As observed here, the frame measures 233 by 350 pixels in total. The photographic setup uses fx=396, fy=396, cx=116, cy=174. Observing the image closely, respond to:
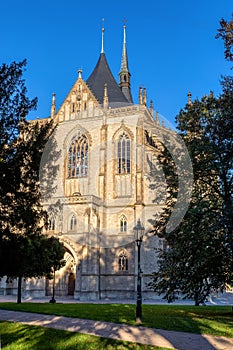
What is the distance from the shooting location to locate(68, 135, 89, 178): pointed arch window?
39875mm

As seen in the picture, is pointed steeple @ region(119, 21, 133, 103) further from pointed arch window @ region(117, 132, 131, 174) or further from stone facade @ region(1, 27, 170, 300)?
pointed arch window @ region(117, 132, 131, 174)

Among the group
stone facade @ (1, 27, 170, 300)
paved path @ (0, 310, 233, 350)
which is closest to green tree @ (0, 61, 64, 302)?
paved path @ (0, 310, 233, 350)

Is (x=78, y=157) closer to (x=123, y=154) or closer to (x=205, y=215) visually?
(x=123, y=154)

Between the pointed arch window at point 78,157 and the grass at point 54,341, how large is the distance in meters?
28.1

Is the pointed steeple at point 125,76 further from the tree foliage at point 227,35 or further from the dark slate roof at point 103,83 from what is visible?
the tree foliage at point 227,35

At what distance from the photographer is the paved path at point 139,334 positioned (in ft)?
32.7

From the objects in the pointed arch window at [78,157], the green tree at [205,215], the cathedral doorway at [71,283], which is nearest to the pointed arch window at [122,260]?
the cathedral doorway at [71,283]

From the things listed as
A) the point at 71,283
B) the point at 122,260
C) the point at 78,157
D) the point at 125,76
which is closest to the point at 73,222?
the point at 122,260

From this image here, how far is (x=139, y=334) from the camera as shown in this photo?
11.5m

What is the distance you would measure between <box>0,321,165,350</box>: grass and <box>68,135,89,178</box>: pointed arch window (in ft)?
92.1

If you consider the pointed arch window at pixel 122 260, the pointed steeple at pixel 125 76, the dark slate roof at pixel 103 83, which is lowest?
the pointed arch window at pixel 122 260

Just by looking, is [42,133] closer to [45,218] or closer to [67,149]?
[45,218]

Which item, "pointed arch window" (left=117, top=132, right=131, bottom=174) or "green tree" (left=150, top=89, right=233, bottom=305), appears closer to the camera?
"green tree" (left=150, top=89, right=233, bottom=305)

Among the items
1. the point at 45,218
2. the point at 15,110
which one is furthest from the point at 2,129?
the point at 45,218
